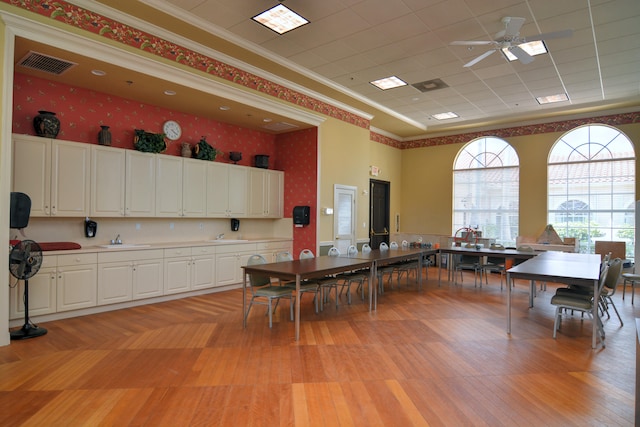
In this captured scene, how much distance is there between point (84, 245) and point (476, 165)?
30.7 ft

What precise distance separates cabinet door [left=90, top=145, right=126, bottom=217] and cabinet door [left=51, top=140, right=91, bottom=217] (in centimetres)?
8

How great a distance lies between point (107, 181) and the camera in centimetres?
550

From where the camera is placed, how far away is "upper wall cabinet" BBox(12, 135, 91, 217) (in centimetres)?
468

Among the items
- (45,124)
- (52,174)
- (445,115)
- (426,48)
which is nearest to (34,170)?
(52,174)

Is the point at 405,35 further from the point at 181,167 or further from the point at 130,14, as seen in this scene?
the point at 181,167

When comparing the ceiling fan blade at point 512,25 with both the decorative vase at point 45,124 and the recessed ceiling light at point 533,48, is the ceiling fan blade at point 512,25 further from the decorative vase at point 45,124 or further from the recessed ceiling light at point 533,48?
the decorative vase at point 45,124

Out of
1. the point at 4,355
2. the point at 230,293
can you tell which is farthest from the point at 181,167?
the point at 4,355

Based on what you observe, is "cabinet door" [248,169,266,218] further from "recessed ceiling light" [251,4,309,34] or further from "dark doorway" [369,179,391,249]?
"dark doorway" [369,179,391,249]

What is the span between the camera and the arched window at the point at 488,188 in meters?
9.86

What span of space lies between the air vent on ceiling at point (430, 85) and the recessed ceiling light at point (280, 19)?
3.10 m

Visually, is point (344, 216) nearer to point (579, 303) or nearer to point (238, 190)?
point (238, 190)

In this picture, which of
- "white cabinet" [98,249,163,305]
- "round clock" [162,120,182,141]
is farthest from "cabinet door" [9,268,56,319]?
"round clock" [162,120,182,141]

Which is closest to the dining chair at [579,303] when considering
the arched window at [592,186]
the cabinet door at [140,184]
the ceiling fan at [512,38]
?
the ceiling fan at [512,38]

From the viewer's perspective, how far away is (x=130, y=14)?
15.4ft
